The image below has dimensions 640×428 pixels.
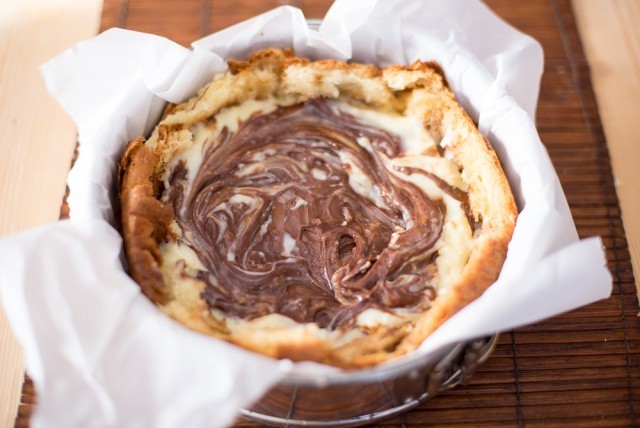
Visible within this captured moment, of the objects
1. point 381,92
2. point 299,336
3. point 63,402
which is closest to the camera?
point 63,402

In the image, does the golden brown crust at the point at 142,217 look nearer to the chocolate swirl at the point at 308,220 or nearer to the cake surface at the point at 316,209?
the cake surface at the point at 316,209

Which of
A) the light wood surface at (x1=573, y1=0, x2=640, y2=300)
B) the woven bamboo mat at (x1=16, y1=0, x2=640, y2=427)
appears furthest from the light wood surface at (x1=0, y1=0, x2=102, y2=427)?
the light wood surface at (x1=573, y1=0, x2=640, y2=300)

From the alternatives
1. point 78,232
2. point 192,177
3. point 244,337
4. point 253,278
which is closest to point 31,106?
point 192,177

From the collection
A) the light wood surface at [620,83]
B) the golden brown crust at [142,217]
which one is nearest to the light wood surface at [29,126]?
the golden brown crust at [142,217]

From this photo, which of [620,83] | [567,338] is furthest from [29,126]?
[620,83]

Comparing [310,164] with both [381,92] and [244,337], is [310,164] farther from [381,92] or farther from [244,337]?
[244,337]

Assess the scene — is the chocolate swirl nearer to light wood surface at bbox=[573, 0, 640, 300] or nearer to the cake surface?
the cake surface

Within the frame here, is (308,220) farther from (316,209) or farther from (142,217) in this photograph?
(142,217)
